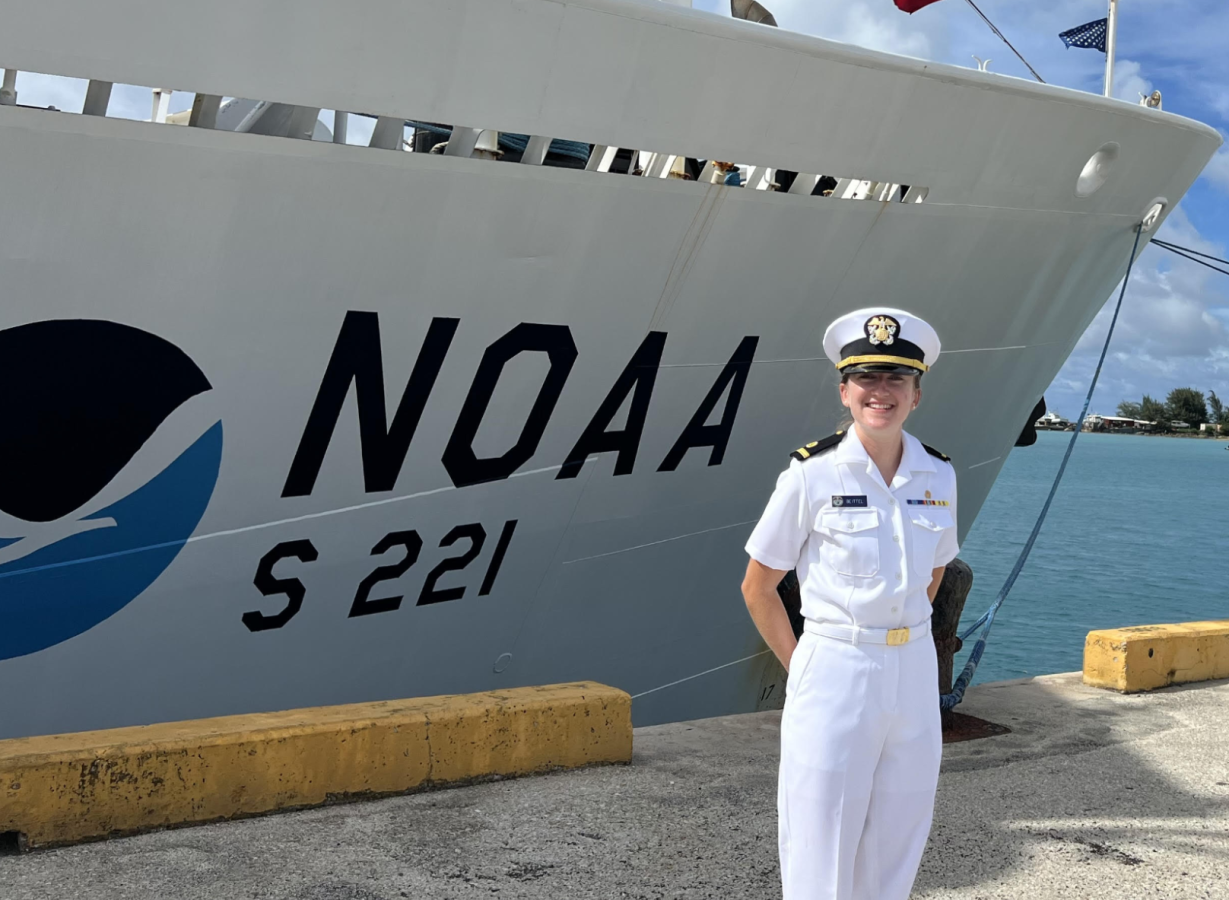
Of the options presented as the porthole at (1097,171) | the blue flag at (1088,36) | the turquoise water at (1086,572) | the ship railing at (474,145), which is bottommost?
the turquoise water at (1086,572)

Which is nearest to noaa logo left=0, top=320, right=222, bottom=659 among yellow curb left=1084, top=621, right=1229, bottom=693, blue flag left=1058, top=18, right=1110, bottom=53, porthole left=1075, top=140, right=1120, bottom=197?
yellow curb left=1084, top=621, right=1229, bottom=693

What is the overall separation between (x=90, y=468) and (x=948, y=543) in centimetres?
269

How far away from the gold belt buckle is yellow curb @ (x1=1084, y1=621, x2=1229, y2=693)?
12.8 feet

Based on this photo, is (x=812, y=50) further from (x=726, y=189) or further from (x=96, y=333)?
(x=96, y=333)

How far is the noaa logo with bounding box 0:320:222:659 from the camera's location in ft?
12.2

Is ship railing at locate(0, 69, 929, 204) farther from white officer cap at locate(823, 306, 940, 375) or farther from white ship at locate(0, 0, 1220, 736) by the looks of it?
white officer cap at locate(823, 306, 940, 375)

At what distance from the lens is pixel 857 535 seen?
2383mm

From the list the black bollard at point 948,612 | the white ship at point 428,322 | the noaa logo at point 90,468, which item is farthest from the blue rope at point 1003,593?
the noaa logo at point 90,468

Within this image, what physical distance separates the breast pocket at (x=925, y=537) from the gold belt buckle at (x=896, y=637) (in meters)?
0.12

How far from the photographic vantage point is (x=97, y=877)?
9.84 ft

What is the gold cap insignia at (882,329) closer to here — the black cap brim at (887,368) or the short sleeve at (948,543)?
the black cap brim at (887,368)

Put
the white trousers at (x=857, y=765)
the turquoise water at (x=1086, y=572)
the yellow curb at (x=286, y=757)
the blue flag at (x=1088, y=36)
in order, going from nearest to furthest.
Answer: the white trousers at (x=857, y=765)
the yellow curb at (x=286, y=757)
the blue flag at (x=1088, y=36)
the turquoise water at (x=1086, y=572)

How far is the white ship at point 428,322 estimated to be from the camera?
12.2 ft

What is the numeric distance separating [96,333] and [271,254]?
1.94 ft
